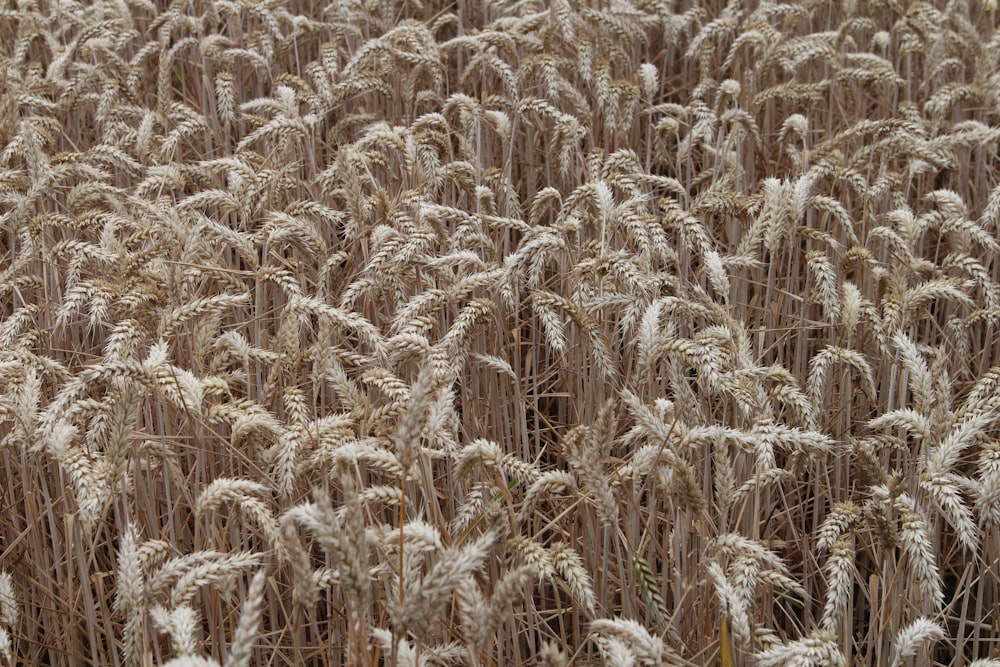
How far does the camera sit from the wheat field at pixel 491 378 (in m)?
1.63

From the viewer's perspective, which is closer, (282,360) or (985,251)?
(282,360)

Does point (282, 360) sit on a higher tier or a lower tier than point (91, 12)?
lower

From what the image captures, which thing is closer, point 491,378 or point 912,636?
point 912,636

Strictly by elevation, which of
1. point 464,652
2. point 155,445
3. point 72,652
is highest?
point 155,445

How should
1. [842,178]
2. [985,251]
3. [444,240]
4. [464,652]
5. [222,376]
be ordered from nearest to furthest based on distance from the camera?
[464,652] → [222,376] → [444,240] → [842,178] → [985,251]

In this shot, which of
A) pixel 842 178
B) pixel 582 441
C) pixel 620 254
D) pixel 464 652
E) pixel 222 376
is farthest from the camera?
pixel 842 178

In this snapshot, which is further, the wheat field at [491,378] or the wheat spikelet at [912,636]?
the wheat field at [491,378]

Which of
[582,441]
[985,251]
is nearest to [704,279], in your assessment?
[985,251]

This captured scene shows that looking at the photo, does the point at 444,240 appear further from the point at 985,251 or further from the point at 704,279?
the point at 985,251

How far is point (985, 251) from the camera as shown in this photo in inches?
127

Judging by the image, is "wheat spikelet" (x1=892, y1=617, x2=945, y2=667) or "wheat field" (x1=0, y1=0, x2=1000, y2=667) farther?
"wheat field" (x1=0, y1=0, x2=1000, y2=667)

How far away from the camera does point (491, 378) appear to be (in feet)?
7.97

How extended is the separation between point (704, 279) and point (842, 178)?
48 cm

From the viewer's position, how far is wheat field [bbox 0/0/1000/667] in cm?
163
